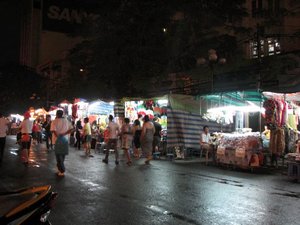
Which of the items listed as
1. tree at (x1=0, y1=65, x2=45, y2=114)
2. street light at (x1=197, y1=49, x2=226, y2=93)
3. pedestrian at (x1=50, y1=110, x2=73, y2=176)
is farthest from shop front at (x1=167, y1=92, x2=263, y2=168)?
tree at (x1=0, y1=65, x2=45, y2=114)

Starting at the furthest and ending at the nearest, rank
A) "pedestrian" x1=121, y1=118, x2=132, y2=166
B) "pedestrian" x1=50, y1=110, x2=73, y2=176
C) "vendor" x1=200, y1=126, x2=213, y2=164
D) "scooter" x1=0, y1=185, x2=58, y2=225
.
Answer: "vendor" x1=200, y1=126, x2=213, y2=164, "pedestrian" x1=121, y1=118, x2=132, y2=166, "pedestrian" x1=50, y1=110, x2=73, y2=176, "scooter" x1=0, y1=185, x2=58, y2=225

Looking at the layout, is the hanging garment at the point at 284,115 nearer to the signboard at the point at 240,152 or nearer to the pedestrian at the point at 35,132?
the signboard at the point at 240,152

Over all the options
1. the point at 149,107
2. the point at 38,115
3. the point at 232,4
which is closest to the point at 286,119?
the point at 149,107

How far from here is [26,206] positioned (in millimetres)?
3566

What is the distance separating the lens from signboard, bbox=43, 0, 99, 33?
218 feet

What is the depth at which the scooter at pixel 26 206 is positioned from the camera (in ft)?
11.3

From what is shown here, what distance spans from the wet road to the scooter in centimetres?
302

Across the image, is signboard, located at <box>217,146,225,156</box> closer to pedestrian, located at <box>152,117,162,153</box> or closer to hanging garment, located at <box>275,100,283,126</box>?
hanging garment, located at <box>275,100,283,126</box>

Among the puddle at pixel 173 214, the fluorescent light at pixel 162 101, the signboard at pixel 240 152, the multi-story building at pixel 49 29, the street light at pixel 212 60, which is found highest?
the multi-story building at pixel 49 29

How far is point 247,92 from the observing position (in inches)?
648

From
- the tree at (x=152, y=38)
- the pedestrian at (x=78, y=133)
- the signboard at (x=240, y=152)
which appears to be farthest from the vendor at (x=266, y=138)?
the pedestrian at (x=78, y=133)

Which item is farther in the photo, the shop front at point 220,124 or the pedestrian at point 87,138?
the pedestrian at point 87,138

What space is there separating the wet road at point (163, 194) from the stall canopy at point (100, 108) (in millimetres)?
9852

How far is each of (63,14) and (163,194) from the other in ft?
204
